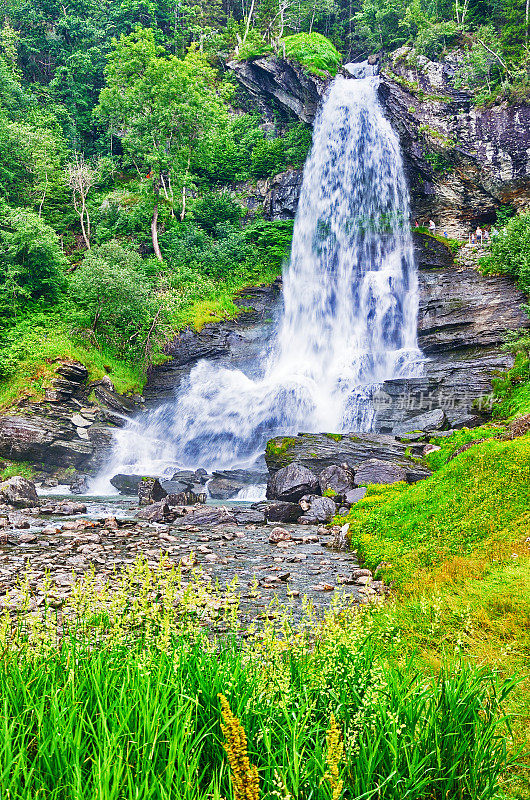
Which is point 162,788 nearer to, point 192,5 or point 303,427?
point 303,427

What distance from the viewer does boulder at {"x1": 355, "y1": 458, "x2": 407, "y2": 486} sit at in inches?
621

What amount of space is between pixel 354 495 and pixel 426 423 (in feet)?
27.0

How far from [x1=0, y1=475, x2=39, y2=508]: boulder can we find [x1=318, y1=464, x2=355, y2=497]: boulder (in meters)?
9.92

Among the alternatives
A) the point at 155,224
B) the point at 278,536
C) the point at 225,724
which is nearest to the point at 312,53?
the point at 155,224

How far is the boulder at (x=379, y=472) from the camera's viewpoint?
15.8 m

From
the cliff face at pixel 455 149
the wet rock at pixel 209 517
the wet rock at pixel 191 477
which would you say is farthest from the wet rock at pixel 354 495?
the cliff face at pixel 455 149

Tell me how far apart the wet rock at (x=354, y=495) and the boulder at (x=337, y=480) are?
2.31 feet

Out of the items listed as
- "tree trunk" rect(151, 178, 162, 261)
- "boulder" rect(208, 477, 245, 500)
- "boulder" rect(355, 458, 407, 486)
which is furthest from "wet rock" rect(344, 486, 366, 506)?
"tree trunk" rect(151, 178, 162, 261)

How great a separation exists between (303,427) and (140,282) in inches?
576

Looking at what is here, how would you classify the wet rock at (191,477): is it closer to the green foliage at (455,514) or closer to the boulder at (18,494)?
the boulder at (18,494)

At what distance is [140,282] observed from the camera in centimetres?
3148

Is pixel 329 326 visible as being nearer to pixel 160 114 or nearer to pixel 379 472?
pixel 379 472

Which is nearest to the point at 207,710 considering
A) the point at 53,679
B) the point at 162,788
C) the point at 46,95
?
the point at 162,788

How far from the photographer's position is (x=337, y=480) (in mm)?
16812
